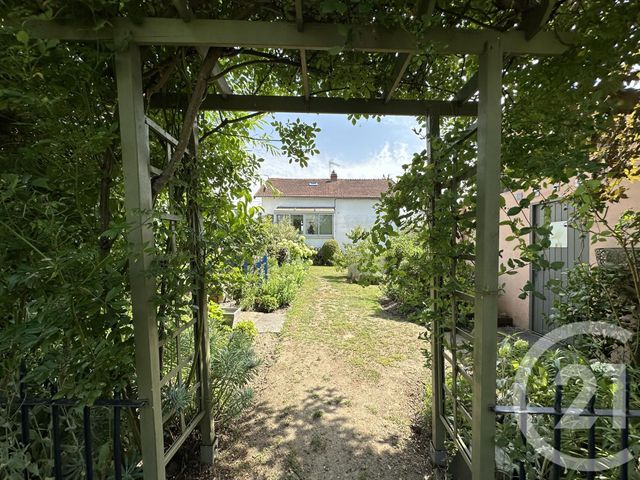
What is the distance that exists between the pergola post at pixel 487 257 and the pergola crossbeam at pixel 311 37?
0.32 ft

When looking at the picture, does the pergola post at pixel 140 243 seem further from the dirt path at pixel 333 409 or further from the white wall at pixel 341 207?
the white wall at pixel 341 207

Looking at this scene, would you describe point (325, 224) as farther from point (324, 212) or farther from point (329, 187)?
point (329, 187)

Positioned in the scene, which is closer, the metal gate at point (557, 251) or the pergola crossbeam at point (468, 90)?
the pergola crossbeam at point (468, 90)

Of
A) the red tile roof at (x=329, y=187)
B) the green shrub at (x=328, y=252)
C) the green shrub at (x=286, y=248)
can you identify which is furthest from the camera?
the red tile roof at (x=329, y=187)

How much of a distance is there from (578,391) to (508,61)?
73.6 inches

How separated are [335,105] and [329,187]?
1726 centimetres

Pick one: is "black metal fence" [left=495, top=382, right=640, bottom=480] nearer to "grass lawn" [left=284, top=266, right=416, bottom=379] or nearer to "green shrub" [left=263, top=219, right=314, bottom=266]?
"grass lawn" [left=284, top=266, right=416, bottom=379]

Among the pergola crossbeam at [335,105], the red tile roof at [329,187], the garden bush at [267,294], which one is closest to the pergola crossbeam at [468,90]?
the pergola crossbeam at [335,105]

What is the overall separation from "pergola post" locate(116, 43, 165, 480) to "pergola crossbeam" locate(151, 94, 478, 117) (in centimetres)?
69

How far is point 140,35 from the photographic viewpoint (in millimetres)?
1172

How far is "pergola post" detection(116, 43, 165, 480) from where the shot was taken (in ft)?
3.91

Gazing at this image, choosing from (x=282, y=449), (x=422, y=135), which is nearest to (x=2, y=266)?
(x=282, y=449)

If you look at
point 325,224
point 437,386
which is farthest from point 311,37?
point 325,224

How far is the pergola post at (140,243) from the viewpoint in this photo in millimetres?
1191
